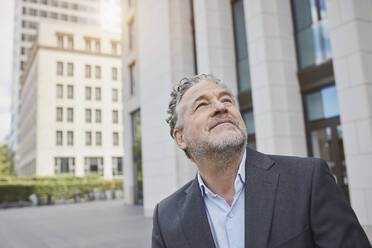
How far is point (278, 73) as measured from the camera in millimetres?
10438

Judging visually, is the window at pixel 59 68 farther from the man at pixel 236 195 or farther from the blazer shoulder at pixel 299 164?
the blazer shoulder at pixel 299 164

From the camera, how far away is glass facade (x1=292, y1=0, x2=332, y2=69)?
33.4ft

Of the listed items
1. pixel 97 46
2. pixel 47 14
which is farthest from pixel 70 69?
pixel 47 14

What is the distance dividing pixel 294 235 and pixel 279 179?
1.02 feet

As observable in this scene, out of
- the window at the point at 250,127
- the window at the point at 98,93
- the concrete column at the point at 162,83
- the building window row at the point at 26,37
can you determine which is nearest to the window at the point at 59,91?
the window at the point at 98,93

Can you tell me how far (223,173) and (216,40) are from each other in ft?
37.3

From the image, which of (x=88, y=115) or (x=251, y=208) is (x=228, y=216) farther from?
(x=88, y=115)

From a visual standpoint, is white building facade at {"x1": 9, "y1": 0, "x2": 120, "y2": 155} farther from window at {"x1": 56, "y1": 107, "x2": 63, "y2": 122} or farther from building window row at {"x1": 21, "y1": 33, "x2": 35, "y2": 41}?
window at {"x1": 56, "y1": 107, "x2": 63, "y2": 122}

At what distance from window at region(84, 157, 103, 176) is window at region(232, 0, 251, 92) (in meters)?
45.1

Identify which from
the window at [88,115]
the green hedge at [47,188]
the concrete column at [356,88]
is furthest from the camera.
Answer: the window at [88,115]

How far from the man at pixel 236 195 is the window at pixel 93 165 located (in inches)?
2147

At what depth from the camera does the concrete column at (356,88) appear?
7.52m

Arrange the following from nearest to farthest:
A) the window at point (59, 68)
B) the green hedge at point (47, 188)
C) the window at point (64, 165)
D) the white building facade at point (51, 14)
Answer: the green hedge at point (47, 188) < the window at point (64, 165) < the window at point (59, 68) < the white building facade at point (51, 14)

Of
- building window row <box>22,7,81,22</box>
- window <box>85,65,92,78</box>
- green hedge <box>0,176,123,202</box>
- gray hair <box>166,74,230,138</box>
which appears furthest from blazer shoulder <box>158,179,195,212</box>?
building window row <box>22,7,81,22</box>
